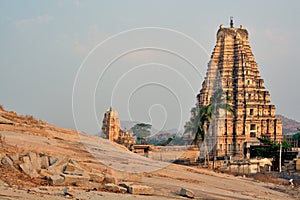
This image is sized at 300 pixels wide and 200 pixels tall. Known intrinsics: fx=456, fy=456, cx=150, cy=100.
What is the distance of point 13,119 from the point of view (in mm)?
22188

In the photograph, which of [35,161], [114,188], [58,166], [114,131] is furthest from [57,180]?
[114,131]

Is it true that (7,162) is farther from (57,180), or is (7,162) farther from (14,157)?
(57,180)

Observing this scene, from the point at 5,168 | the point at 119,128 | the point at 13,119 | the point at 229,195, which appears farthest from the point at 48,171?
the point at 119,128

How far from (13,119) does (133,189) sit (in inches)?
455

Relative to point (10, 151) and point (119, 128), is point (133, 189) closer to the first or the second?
point (10, 151)

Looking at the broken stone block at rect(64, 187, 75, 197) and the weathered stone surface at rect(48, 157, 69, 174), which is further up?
the weathered stone surface at rect(48, 157, 69, 174)

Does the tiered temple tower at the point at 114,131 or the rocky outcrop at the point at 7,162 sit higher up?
the tiered temple tower at the point at 114,131

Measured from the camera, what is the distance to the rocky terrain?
1176cm

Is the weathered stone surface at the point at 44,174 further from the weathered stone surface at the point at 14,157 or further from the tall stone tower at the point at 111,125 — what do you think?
the tall stone tower at the point at 111,125

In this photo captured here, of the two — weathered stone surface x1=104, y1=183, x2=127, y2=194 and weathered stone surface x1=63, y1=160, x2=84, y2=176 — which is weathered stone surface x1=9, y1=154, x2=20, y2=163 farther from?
weathered stone surface x1=104, y1=183, x2=127, y2=194

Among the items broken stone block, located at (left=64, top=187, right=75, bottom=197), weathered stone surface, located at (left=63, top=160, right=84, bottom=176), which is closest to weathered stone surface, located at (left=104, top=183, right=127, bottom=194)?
weathered stone surface, located at (left=63, top=160, right=84, bottom=176)

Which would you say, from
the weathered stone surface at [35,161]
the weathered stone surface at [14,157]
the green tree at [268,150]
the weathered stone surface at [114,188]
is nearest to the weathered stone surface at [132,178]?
the weathered stone surface at [114,188]

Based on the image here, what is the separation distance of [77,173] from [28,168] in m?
1.42

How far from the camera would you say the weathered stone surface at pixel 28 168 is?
12.9m
